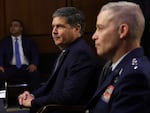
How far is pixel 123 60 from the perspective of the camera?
1820 mm

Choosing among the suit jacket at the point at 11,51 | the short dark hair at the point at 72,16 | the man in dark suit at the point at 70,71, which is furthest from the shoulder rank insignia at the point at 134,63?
the suit jacket at the point at 11,51

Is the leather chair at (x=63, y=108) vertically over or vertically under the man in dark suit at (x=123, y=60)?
under

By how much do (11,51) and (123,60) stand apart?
14.7 ft

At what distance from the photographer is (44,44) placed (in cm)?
688

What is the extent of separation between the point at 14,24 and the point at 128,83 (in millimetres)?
4871

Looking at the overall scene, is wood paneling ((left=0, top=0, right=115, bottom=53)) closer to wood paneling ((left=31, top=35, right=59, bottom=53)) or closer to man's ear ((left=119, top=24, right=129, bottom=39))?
wood paneling ((left=31, top=35, right=59, bottom=53))

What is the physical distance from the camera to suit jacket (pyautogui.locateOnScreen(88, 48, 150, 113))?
160 centimetres

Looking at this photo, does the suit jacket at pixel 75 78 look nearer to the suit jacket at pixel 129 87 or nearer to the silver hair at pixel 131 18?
the suit jacket at pixel 129 87

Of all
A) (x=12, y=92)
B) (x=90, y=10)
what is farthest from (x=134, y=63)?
(x=90, y=10)

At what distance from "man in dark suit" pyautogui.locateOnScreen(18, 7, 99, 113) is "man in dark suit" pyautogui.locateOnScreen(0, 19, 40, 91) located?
3134 mm

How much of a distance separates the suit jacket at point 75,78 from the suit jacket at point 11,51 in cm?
345

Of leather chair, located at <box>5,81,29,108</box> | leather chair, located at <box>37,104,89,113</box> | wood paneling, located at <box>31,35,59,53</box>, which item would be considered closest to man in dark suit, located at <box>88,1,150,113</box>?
leather chair, located at <box>37,104,89,113</box>

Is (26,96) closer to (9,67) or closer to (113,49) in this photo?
(113,49)

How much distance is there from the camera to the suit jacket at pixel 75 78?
259cm
